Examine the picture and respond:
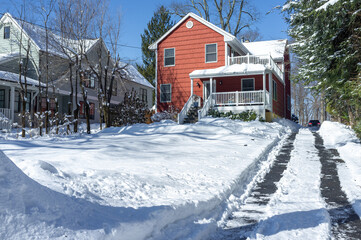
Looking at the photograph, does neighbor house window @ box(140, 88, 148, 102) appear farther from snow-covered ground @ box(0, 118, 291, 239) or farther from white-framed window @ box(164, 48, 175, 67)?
snow-covered ground @ box(0, 118, 291, 239)

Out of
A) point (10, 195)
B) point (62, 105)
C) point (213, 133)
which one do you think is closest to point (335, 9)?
point (213, 133)

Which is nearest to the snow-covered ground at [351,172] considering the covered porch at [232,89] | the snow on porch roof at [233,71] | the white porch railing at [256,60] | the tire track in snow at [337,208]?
the tire track in snow at [337,208]

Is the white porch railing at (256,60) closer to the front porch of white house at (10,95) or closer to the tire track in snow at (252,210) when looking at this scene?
the front porch of white house at (10,95)

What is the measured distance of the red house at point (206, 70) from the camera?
19672 mm

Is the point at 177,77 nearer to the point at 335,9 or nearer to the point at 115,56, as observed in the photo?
the point at 115,56

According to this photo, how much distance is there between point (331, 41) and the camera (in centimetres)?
1059

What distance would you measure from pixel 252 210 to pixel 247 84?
17.2 m

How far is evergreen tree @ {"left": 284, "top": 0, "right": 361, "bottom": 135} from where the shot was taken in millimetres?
9742

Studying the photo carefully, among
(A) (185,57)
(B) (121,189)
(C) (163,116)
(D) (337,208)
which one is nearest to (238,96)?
(C) (163,116)

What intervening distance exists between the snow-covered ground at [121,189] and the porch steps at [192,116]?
30.5ft

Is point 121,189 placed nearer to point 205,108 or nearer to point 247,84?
point 205,108

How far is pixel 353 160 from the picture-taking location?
8289 mm

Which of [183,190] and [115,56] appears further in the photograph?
[115,56]

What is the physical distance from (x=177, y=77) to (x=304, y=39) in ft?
39.4
